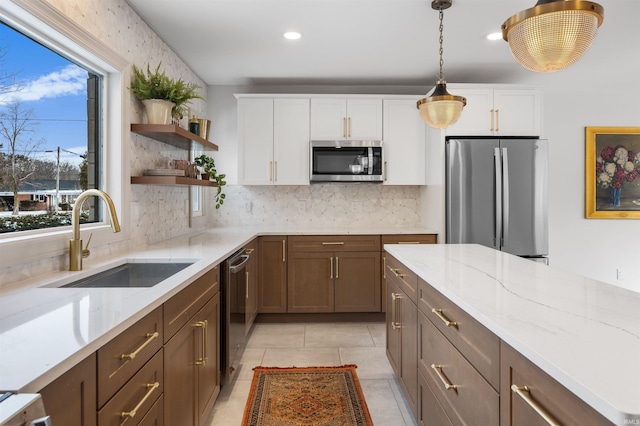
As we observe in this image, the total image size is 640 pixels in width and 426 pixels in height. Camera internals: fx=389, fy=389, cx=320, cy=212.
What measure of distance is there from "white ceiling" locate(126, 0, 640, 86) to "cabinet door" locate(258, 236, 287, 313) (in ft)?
5.67

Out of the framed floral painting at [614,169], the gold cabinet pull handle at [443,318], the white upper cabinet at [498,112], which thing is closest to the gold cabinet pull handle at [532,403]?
the gold cabinet pull handle at [443,318]

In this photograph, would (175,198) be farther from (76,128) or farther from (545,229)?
(545,229)

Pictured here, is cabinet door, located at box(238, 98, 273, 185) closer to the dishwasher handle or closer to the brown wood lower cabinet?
the dishwasher handle

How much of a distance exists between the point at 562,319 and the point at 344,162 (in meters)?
3.10

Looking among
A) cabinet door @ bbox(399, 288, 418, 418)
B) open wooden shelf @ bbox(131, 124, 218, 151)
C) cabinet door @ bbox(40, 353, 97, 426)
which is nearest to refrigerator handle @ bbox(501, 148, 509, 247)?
cabinet door @ bbox(399, 288, 418, 418)

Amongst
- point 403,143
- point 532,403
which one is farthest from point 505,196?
point 532,403

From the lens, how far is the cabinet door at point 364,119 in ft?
13.5

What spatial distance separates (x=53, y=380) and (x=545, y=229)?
3.97 meters

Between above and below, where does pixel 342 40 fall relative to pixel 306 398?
above

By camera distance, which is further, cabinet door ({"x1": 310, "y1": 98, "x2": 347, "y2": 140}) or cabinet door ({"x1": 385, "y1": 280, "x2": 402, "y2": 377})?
cabinet door ({"x1": 310, "y1": 98, "x2": 347, "y2": 140})

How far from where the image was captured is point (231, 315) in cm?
252

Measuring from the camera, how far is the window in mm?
1646

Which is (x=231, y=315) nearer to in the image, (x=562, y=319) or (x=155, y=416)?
(x=155, y=416)

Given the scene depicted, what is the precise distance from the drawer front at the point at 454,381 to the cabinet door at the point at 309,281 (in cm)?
197
